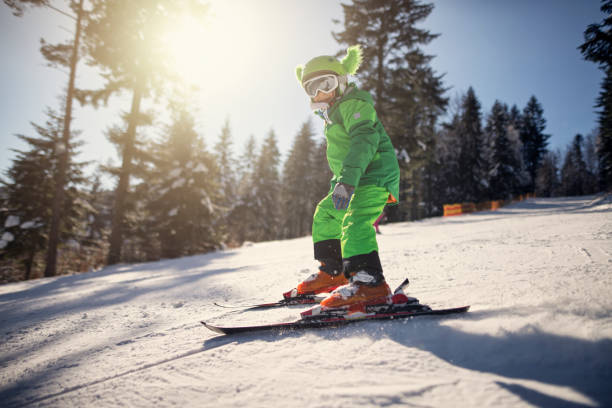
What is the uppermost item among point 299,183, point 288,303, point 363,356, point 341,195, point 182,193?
point 299,183

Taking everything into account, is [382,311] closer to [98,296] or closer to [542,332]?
[542,332]

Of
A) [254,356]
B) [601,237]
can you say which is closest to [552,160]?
[601,237]

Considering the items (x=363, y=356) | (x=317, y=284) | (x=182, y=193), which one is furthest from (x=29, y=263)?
(x=363, y=356)

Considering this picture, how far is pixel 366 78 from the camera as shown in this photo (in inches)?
481

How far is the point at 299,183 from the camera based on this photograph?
3127 centimetres

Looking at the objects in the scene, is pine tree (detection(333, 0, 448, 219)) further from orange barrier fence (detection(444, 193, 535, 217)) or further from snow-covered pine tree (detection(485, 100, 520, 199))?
snow-covered pine tree (detection(485, 100, 520, 199))

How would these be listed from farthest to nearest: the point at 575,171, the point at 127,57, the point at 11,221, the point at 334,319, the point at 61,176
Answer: the point at 575,171 → the point at 11,221 → the point at 127,57 → the point at 61,176 → the point at 334,319

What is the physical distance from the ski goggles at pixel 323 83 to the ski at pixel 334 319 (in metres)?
1.71

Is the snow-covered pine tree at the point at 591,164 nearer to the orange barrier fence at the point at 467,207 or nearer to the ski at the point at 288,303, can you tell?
the orange barrier fence at the point at 467,207

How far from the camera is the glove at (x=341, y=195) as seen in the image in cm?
164

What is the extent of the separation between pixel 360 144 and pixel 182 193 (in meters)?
13.5

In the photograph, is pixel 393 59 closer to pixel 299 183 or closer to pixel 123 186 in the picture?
pixel 123 186

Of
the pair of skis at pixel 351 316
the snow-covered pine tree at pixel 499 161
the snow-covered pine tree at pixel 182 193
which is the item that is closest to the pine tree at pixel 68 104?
the snow-covered pine tree at pixel 182 193

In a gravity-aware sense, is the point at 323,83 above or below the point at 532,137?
below
